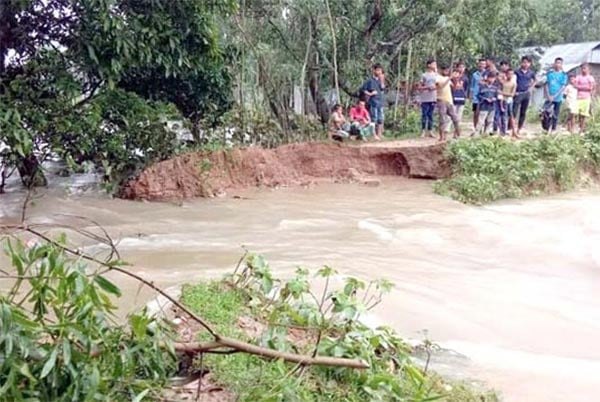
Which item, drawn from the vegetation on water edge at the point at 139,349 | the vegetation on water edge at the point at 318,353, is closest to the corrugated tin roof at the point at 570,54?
the vegetation on water edge at the point at 318,353

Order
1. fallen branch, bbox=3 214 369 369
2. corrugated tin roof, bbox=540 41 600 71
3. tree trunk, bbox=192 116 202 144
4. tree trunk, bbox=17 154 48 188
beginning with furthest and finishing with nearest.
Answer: corrugated tin roof, bbox=540 41 600 71 → tree trunk, bbox=192 116 202 144 → tree trunk, bbox=17 154 48 188 → fallen branch, bbox=3 214 369 369

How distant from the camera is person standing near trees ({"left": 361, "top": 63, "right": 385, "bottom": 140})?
13273 millimetres

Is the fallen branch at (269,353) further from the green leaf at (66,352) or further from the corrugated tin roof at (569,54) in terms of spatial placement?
the corrugated tin roof at (569,54)

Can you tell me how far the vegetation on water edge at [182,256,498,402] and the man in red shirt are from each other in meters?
9.27

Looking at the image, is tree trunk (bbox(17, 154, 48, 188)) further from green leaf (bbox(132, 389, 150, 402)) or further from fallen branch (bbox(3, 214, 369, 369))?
green leaf (bbox(132, 389, 150, 402))

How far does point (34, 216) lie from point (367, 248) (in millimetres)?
4195

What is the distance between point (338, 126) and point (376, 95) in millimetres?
915

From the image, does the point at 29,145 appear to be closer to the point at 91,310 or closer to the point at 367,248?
the point at 367,248

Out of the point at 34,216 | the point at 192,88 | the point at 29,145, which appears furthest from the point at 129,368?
the point at 192,88

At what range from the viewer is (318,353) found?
3.34 meters

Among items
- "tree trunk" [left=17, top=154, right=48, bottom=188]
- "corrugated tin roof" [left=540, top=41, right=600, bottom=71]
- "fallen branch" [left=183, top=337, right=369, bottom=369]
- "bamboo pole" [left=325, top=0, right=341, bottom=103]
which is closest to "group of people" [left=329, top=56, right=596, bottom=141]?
"bamboo pole" [left=325, top=0, right=341, bottom=103]

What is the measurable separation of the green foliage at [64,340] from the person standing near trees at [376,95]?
427 inches

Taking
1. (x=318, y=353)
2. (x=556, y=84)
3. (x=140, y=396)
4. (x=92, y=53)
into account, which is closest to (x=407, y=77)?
(x=556, y=84)

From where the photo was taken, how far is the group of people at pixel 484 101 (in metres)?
12.6
